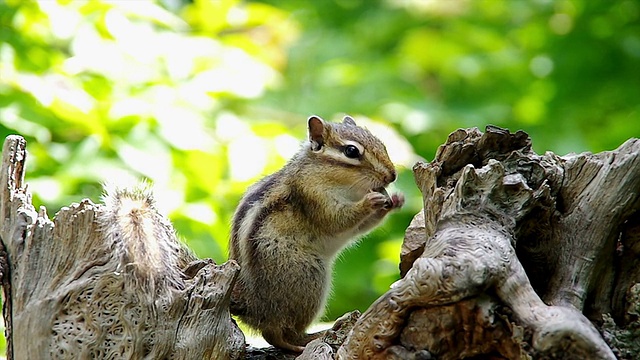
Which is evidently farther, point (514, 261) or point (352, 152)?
point (352, 152)

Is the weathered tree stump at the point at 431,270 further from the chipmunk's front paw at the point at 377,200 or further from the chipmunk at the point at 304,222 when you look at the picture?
the chipmunk's front paw at the point at 377,200

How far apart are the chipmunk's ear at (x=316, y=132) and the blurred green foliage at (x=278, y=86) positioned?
63 cm

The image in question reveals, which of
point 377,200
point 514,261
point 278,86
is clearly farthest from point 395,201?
point 278,86

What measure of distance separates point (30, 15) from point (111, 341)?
2171 mm

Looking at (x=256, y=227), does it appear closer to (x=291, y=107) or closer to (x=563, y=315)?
(x=563, y=315)

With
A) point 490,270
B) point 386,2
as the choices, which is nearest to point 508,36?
point 386,2

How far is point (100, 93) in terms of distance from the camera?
334 cm

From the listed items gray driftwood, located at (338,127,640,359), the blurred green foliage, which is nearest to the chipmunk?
gray driftwood, located at (338,127,640,359)

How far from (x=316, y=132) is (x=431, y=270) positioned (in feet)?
3.96

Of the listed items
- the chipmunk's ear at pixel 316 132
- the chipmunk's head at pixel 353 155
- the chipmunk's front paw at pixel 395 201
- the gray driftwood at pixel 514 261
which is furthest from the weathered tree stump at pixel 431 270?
the chipmunk's ear at pixel 316 132

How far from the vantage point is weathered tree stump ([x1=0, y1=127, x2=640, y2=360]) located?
4.96 ft

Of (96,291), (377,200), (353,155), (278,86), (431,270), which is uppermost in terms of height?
(278,86)

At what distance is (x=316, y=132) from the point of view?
2609 mm

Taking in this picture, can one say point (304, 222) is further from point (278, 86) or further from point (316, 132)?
point (278, 86)
